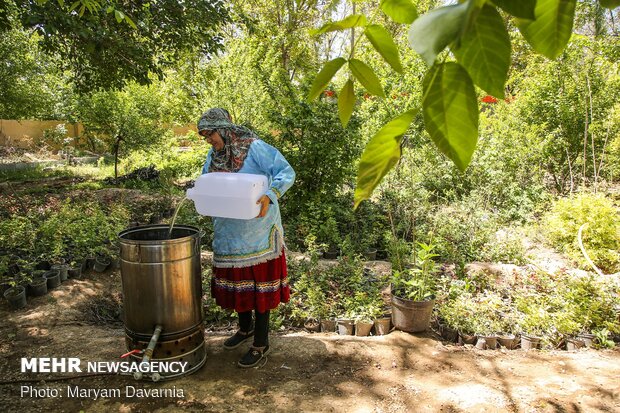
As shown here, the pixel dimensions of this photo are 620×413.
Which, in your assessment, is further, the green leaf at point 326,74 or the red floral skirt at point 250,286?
the red floral skirt at point 250,286

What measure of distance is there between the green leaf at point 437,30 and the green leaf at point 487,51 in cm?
2

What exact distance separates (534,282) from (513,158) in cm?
331

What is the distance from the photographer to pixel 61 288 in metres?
4.07

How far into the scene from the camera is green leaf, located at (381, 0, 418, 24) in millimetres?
465

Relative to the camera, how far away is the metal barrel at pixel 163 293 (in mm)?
2404

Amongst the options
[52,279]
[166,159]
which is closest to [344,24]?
[52,279]

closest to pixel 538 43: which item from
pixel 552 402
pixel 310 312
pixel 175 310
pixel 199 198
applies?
pixel 199 198

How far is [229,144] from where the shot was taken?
2592mm

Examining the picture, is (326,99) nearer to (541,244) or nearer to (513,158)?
(513,158)

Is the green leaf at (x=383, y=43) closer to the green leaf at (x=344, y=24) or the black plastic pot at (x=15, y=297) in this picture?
the green leaf at (x=344, y=24)

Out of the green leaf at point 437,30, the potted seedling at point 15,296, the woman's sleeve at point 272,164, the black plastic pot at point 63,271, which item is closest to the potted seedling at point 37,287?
the potted seedling at point 15,296

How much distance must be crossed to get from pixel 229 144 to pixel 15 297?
2.56m

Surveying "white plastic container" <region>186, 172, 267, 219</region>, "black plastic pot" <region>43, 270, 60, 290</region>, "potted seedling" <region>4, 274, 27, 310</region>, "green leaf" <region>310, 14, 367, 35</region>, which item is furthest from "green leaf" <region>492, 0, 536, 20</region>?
"black plastic pot" <region>43, 270, 60, 290</region>

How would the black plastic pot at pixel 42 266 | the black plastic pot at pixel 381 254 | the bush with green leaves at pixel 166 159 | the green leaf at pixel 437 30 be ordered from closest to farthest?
the green leaf at pixel 437 30 < the black plastic pot at pixel 42 266 < the black plastic pot at pixel 381 254 < the bush with green leaves at pixel 166 159
